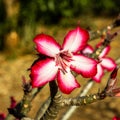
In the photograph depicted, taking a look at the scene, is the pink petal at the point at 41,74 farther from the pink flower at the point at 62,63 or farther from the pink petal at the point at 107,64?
the pink petal at the point at 107,64

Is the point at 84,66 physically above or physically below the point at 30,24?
above

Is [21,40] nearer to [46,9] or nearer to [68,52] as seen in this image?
[46,9]

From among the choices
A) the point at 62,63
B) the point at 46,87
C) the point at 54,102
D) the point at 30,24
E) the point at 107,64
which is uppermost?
the point at 62,63

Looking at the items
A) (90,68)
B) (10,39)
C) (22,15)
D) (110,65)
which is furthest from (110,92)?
(22,15)

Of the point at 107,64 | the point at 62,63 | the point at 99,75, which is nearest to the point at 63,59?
the point at 62,63

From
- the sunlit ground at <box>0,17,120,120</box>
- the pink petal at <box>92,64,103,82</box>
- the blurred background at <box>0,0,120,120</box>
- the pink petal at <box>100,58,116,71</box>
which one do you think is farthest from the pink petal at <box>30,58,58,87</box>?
the blurred background at <box>0,0,120,120</box>

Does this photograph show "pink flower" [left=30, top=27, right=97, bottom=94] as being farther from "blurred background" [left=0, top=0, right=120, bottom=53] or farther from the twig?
"blurred background" [left=0, top=0, right=120, bottom=53]

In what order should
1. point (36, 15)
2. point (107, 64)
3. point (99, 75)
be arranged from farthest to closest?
point (36, 15) → point (107, 64) → point (99, 75)

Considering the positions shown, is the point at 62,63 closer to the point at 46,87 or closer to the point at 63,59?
the point at 63,59
